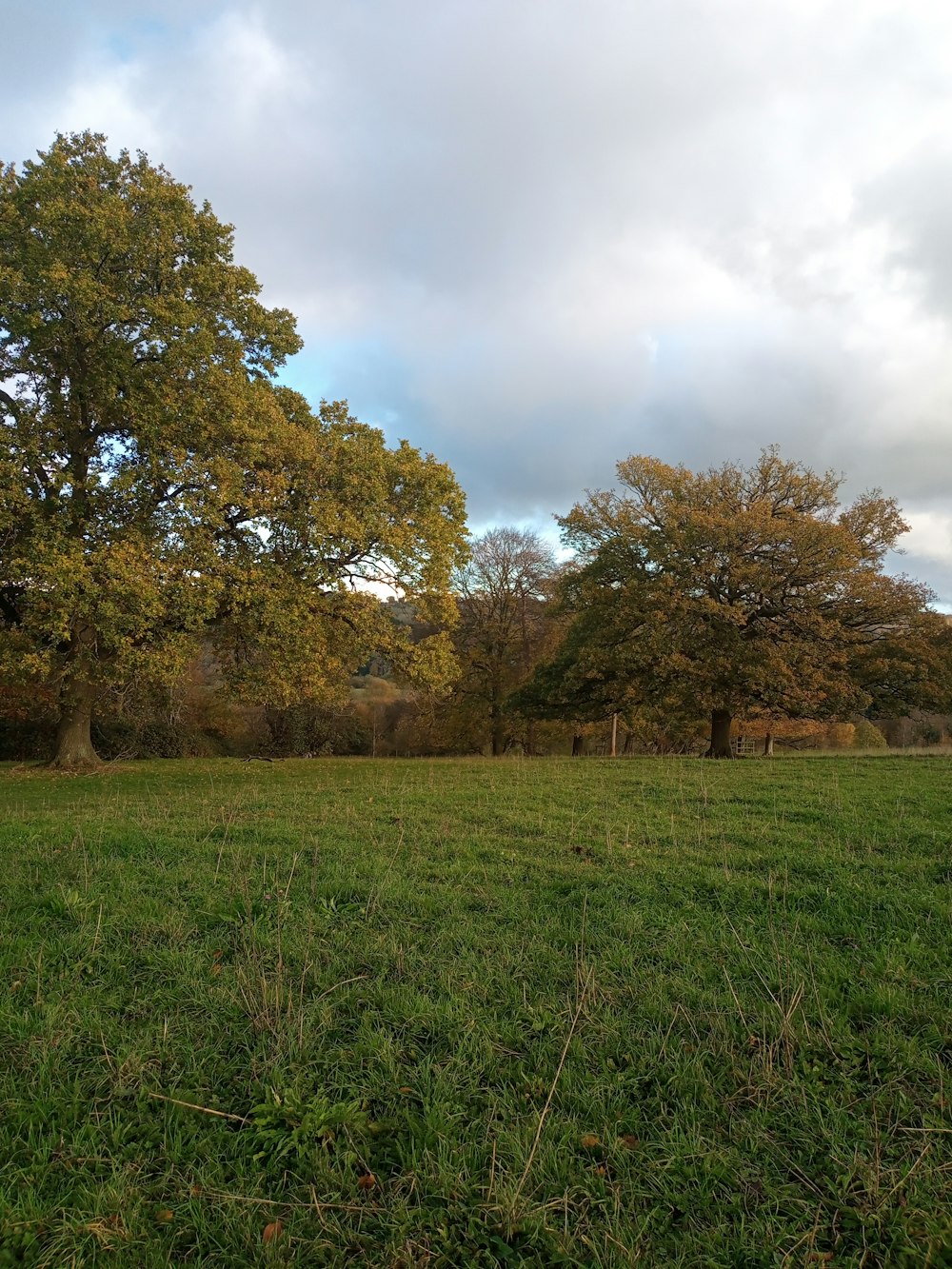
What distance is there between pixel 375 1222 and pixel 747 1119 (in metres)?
1.72

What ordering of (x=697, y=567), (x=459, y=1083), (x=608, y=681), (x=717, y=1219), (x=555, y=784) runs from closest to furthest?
(x=717, y=1219) → (x=459, y=1083) → (x=555, y=784) → (x=697, y=567) → (x=608, y=681)

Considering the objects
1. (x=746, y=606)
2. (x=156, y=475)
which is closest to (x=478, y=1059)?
(x=156, y=475)

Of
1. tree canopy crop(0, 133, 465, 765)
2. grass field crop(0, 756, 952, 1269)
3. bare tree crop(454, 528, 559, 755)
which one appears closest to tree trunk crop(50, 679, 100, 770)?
tree canopy crop(0, 133, 465, 765)

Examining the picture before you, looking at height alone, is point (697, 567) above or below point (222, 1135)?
above

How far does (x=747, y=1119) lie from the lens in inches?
121

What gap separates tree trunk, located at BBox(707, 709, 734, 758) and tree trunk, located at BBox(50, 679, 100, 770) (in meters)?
20.2

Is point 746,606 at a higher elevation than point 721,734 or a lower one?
higher

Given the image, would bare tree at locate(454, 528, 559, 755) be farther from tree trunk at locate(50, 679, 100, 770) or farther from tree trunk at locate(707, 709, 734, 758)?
tree trunk at locate(50, 679, 100, 770)

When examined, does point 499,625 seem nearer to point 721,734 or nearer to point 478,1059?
point 721,734

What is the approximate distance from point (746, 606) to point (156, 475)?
59.9 ft

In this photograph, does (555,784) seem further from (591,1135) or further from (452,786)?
(591,1135)

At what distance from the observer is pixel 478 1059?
3516 millimetres

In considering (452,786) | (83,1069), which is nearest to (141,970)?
(83,1069)

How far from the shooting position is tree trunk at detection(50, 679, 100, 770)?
18.1 m
